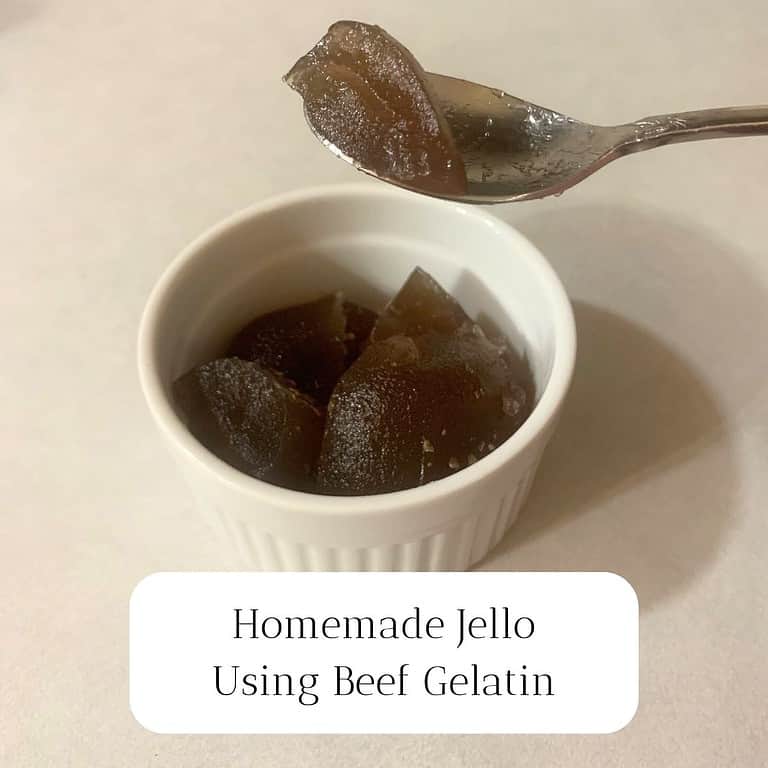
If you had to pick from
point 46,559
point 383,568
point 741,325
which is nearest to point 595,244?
point 741,325

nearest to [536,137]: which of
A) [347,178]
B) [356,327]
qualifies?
[356,327]

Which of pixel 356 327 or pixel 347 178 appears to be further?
pixel 347 178

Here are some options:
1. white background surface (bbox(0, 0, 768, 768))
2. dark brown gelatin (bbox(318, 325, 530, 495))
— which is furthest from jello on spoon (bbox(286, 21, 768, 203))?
white background surface (bbox(0, 0, 768, 768))

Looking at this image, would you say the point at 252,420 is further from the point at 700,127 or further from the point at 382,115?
the point at 700,127

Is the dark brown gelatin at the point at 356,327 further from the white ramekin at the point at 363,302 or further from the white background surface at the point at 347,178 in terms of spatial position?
the white background surface at the point at 347,178

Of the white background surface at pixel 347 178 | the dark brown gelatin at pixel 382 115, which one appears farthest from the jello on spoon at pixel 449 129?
the white background surface at pixel 347 178

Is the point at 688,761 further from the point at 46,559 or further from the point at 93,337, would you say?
the point at 93,337

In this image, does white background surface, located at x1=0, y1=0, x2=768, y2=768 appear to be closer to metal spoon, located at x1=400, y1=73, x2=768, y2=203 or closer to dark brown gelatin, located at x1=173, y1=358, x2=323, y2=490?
dark brown gelatin, located at x1=173, y1=358, x2=323, y2=490
